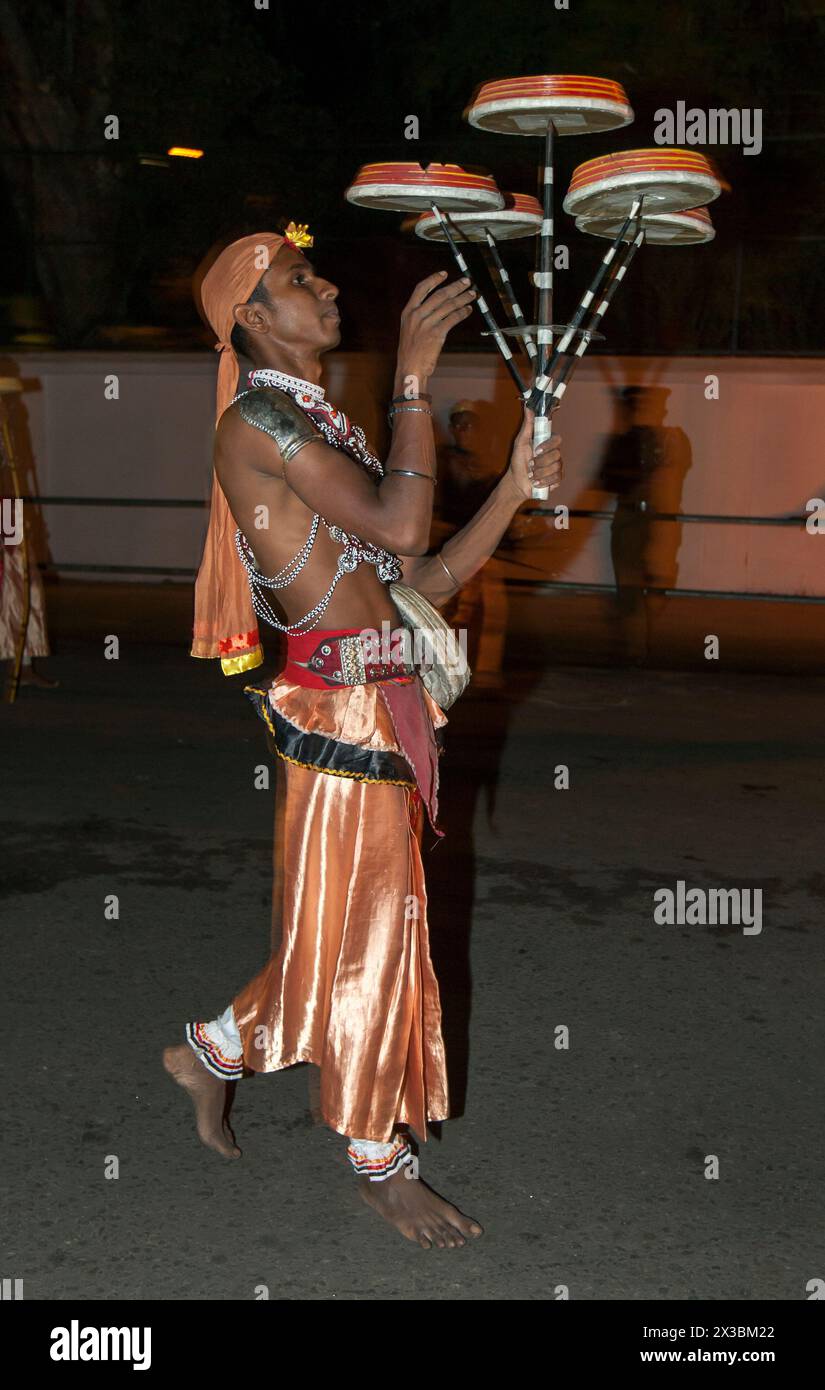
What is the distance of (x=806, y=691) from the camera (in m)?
8.77

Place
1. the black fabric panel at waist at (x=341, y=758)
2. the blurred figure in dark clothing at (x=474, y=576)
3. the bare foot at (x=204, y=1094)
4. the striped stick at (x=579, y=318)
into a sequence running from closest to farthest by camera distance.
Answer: the striped stick at (x=579, y=318)
the black fabric panel at waist at (x=341, y=758)
the bare foot at (x=204, y=1094)
the blurred figure in dark clothing at (x=474, y=576)

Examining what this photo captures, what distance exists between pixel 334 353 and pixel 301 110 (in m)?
4.69

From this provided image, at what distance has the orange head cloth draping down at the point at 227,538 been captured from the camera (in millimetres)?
2965

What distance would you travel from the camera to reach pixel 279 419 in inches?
110

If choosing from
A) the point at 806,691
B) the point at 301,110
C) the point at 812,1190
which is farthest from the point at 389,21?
the point at 812,1190

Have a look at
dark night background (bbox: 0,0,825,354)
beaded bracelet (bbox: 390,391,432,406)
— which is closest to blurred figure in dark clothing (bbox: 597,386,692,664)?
dark night background (bbox: 0,0,825,354)

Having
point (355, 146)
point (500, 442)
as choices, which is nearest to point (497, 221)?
point (500, 442)

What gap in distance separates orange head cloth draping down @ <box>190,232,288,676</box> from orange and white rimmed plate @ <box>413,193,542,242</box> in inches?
12.9

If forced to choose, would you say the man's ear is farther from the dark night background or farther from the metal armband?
the dark night background

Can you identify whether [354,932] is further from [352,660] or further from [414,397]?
[414,397]

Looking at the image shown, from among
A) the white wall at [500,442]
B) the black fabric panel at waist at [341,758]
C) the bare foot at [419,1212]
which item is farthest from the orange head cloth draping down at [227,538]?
the white wall at [500,442]

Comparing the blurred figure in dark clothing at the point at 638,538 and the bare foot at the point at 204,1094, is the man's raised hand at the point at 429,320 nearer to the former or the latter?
the bare foot at the point at 204,1094

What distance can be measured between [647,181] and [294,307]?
742 mm

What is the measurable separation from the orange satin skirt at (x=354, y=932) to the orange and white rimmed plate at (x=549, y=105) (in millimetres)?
1136
